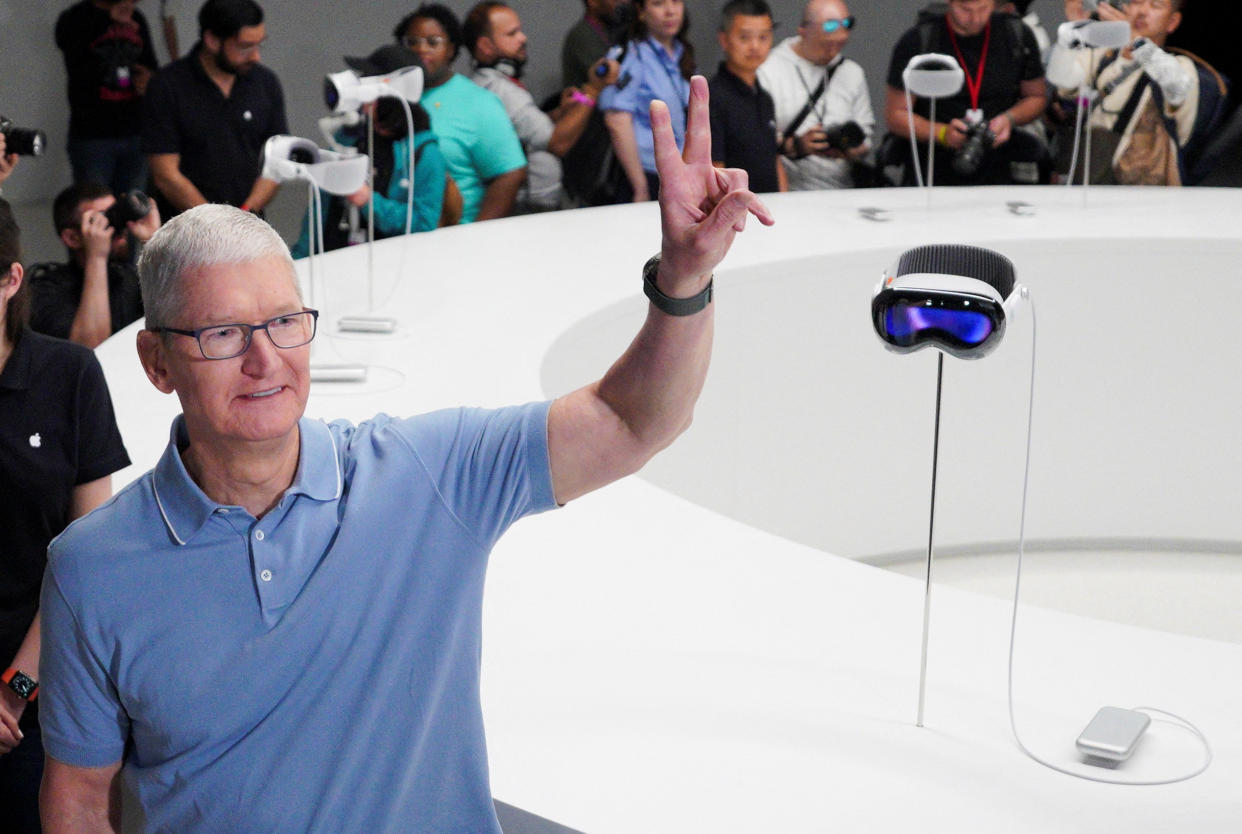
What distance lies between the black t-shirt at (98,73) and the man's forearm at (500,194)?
1704 mm

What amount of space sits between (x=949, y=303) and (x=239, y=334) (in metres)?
0.71

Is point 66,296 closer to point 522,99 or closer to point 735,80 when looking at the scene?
point 522,99

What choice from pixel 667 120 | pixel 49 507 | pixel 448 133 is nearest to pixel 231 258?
pixel 667 120

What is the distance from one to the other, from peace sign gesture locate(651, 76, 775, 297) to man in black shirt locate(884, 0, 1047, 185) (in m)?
3.86

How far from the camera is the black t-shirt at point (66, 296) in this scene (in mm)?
3113

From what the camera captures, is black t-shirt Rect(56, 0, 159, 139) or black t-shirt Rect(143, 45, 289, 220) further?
black t-shirt Rect(56, 0, 159, 139)

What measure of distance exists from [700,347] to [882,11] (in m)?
7.00

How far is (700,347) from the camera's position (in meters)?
1.19

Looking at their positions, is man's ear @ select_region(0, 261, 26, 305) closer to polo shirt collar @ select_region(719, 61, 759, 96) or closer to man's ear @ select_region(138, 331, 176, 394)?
man's ear @ select_region(138, 331, 176, 394)

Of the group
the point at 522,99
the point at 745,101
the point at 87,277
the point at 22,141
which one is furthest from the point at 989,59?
the point at 22,141

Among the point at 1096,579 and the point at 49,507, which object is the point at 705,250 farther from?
the point at 1096,579

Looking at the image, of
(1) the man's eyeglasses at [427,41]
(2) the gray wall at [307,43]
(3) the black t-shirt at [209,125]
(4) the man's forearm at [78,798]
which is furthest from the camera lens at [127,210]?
(2) the gray wall at [307,43]

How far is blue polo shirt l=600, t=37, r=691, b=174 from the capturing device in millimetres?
4613

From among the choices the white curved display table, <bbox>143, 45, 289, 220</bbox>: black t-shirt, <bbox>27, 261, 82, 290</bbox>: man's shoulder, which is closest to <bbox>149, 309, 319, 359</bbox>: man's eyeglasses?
the white curved display table
